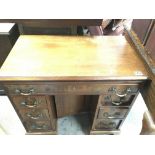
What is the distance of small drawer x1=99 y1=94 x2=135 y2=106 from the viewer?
1030 millimetres

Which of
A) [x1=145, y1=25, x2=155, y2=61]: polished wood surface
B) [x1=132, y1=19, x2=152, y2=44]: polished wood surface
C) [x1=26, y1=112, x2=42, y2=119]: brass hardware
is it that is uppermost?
[x1=132, y1=19, x2=152, y2=44]: polished wood surface

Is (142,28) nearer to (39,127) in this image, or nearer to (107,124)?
(107,124)

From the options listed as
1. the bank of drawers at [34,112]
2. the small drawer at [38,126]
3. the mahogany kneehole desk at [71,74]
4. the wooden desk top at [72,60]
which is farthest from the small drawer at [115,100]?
the small drawer at [38,126]

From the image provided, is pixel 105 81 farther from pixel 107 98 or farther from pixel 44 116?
pixel 44 116

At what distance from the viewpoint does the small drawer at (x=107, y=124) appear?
1.26 meters

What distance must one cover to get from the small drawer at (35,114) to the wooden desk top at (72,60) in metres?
0.36

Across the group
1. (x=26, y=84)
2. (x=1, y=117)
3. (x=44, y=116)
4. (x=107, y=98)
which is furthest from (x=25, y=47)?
(x=1, y=117)

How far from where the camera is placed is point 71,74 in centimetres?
87

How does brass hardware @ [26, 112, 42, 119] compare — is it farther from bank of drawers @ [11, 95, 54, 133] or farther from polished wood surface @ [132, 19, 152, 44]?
polished wood surface @ [132, 19, 152, 44]

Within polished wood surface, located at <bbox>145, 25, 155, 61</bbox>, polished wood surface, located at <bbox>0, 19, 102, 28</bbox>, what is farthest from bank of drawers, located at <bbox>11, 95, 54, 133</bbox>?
polished wood surface, located at <bbox>145, 25, 155, 61</bbox>

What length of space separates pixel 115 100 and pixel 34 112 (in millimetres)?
590

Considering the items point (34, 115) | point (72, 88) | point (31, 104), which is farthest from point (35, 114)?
point (72, 88)

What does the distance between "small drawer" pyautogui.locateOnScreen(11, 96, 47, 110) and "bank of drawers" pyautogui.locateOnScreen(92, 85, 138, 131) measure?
1.28ft
